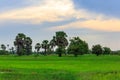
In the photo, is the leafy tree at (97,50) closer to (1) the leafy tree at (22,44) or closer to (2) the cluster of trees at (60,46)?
(2) the cluster of trees at (60,46)

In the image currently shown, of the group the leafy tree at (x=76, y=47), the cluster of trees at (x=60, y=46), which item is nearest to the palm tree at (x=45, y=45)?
the cluster of trees at (x=60, y=46)

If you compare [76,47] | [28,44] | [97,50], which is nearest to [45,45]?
[28,44]

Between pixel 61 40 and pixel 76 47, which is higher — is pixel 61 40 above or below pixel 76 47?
above

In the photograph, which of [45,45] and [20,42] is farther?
[45,45]

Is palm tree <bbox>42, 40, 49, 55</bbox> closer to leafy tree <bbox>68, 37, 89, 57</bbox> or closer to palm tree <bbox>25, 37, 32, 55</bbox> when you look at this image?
palm tree <bbox>25, 37, 32, 55</bbox>

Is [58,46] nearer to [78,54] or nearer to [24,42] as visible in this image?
[78,54]

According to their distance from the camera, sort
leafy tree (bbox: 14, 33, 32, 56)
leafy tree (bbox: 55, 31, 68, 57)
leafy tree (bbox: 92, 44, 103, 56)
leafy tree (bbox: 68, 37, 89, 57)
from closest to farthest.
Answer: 1. leafy tree (bbox: 68, 37, 89, 57)
2. leafy tree (bbox: 55, 31, 68, 57)
3. leafy tree (bbox: 14, 33, 32, 56)
4. leafy tree (bbox: 92, 44, 103, 56)

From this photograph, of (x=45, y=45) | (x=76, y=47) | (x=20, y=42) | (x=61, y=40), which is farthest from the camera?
(x=45, y=45)

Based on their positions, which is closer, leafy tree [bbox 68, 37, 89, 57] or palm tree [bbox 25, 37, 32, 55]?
leafy tree [bbox 68, 37, 89, 57]

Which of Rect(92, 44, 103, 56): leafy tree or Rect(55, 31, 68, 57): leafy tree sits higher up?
Rect(55, 31, 68, 57): leafy tree

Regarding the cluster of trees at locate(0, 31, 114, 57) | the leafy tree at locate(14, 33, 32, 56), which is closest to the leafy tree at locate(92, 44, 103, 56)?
the cluster of trees at locate(0, 31, 114, 57)

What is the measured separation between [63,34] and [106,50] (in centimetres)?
4646

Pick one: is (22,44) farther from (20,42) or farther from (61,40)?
(61,40)

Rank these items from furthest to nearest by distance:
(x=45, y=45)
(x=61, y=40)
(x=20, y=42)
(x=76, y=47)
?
(x=45, y=45) < (x=20, y=42) < (x=61, y=40) < (x=76, y=47)
